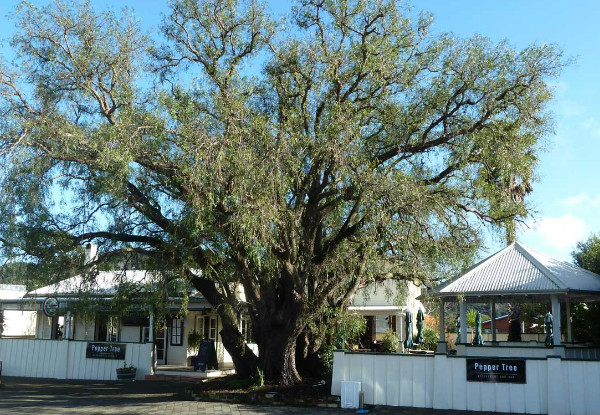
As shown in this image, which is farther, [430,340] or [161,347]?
[430,340]

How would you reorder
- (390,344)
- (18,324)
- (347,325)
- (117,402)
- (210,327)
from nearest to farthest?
(117,402) < (347,325) < (390,344) < (210,327) < (18,324)

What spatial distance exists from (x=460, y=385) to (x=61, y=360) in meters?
17.3

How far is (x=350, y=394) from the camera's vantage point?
1591cm

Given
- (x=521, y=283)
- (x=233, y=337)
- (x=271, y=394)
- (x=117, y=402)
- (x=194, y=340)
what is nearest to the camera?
(x=271, y=394)

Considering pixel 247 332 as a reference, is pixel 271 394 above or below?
below

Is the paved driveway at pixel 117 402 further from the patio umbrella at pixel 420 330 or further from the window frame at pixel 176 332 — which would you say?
the patio umbrella at pixel 420 330

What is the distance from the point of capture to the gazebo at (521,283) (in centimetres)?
1841

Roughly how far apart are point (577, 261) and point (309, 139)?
90.0 ft

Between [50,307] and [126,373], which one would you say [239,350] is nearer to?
[126,373]

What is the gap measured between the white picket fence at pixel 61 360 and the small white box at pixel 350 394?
38.1 feet

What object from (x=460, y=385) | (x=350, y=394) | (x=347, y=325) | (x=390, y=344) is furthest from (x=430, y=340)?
(x=350, y=394)

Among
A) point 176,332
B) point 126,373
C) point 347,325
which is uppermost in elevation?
point 347,325

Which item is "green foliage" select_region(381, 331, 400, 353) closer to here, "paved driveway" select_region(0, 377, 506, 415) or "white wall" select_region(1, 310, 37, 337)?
"paved driveway" select_region(0, 377, 506, 415)

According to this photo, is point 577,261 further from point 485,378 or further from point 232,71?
point 232,71
